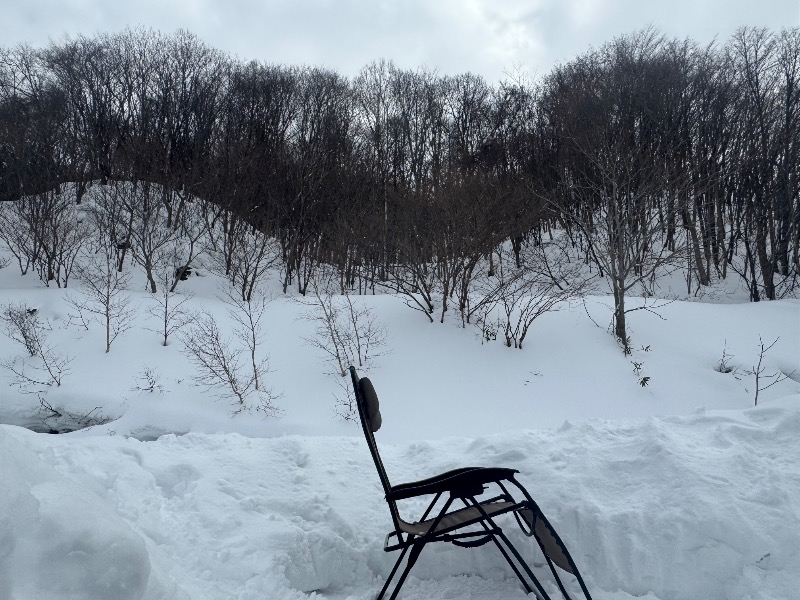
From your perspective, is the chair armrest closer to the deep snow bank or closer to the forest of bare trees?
the deep snow bank

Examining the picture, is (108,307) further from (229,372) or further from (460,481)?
(460,481)

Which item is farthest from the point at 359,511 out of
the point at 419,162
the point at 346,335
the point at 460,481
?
the point at 419,162

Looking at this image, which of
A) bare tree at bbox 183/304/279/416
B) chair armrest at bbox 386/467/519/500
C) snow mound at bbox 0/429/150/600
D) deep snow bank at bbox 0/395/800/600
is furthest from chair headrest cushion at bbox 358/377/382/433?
bare tree at bbox 183/304/279/416

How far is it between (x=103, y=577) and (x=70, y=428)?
473 inches

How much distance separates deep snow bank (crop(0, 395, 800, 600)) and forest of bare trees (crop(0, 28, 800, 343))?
33.6ft

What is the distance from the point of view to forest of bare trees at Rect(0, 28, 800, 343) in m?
15.7

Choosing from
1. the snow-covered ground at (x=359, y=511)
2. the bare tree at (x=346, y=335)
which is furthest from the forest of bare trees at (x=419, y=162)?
the snow-covered ground at (x=359, y=511)

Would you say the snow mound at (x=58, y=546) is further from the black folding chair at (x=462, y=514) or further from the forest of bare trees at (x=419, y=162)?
the forest of bare trees at (x=419, y=162)

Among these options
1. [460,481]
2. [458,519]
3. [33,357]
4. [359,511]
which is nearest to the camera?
[460,481]

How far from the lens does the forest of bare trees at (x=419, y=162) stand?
51.5ft

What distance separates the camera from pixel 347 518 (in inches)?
130

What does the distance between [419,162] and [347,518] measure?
93.5 ft

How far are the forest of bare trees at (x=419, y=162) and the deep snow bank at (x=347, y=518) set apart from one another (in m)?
10.2

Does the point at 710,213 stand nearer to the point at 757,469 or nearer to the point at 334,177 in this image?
the point at 334,177
